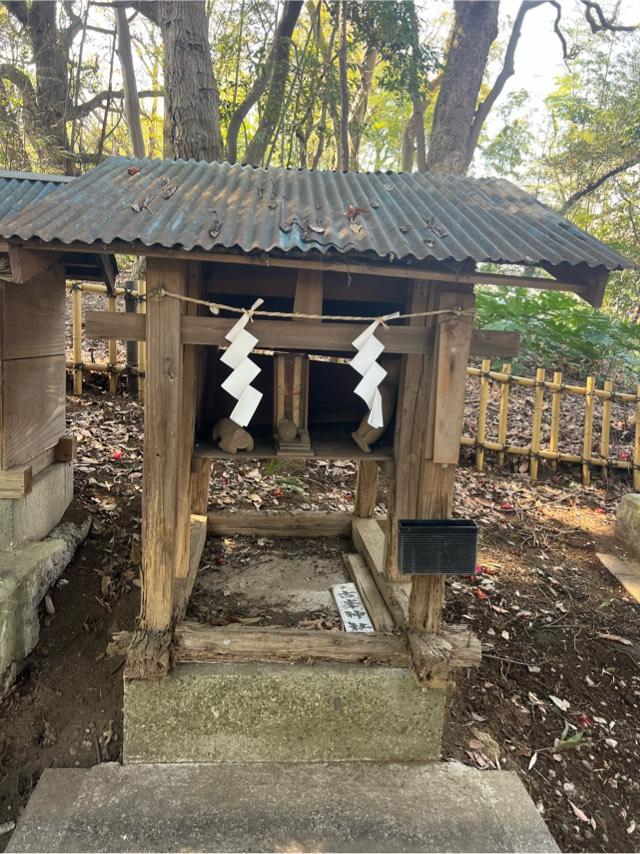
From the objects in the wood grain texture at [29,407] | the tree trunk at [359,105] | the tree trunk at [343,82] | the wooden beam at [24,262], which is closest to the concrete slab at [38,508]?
the wood grain texture at [29,407]

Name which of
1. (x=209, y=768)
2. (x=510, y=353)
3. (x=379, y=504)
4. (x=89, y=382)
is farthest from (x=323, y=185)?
(x=89, y=382)

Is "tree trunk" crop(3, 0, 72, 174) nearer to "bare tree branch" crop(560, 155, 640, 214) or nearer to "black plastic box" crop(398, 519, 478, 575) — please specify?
"black plastic box" crop(398, 519, 478, 575)

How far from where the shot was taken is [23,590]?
143 inches

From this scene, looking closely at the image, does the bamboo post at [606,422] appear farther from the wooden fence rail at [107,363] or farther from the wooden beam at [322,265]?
the wooden fence rail at [107,363]

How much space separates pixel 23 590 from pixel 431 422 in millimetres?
3130

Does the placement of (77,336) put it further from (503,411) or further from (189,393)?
(503,411)

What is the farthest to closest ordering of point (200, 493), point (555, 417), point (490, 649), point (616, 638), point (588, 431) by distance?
point (588, 431) < point (555, 417) < point (200, 493) < point (616, 638) < point (490, 649)

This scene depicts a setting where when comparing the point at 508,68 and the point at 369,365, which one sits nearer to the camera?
the point at 369,365

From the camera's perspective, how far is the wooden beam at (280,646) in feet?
9.73

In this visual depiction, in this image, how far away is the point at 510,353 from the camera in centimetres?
291

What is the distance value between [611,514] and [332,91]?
27.9 ft

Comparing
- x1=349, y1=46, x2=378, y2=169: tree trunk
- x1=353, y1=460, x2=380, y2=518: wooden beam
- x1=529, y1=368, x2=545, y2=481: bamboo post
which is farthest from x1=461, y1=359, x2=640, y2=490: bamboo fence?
x1=349, y1=46, x2=378, y2=169: tree trunk

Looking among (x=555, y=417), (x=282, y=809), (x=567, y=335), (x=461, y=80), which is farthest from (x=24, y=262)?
(x=567, y=335)

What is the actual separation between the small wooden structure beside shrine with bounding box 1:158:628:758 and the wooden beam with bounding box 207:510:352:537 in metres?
1.23
